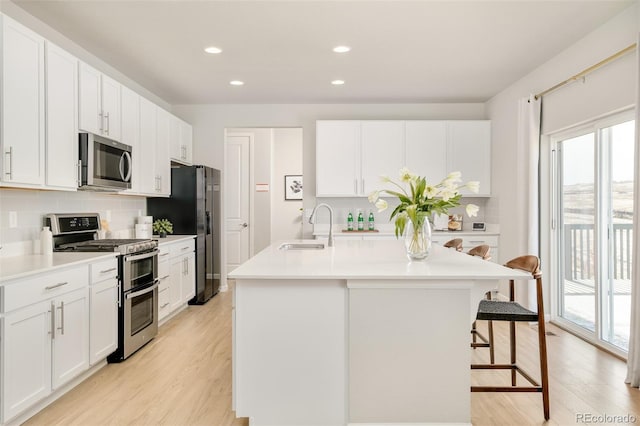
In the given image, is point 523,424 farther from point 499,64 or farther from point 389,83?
point 389,83

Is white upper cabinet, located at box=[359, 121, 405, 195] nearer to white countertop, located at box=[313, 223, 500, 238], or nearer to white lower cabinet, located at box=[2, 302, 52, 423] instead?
white countertop, located at box=[313, 223, 500, 238]

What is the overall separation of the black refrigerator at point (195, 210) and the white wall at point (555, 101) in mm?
3572

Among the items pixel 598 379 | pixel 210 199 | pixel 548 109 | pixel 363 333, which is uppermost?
pixel 548 109

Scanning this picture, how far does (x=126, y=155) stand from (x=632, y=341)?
4.10 m

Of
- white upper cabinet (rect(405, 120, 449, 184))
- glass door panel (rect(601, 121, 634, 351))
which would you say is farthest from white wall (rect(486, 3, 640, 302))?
white upper cabinet (rect(405, 120, 449, 184))

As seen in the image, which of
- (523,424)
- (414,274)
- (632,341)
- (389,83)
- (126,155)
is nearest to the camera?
(414,274)

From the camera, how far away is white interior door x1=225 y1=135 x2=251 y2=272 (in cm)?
714

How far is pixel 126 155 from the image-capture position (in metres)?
3.70

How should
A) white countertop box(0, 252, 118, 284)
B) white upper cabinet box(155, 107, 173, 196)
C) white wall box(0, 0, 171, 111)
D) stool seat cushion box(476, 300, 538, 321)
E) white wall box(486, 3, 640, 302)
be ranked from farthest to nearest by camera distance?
1. white upper cabinet box(155, 107, 173, 196)
2. white wall box(486, 3, 640, 302)
3. white wall box(0, 0, 171, 111)
4. stool seat cushion box(476, 300, 538, 321)
5. white countertop box(0, 252, 118, 284)

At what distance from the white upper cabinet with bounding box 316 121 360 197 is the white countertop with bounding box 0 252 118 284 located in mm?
2941

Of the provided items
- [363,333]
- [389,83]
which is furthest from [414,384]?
[389,83]

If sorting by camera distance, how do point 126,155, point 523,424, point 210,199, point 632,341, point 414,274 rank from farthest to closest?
point 210,199 < point 126,155 < point 632,341 < point 523,424 < point 414,274

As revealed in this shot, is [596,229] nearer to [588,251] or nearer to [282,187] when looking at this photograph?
[588,251]

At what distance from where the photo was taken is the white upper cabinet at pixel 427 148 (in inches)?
215
